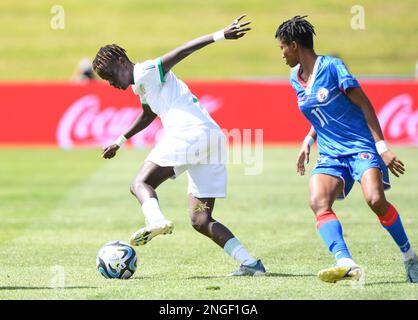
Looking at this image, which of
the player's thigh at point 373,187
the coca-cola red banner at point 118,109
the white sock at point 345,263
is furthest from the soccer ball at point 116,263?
the coca-cola red banner at point 118,109

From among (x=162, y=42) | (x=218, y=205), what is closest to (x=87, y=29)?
(x=162, y=42)

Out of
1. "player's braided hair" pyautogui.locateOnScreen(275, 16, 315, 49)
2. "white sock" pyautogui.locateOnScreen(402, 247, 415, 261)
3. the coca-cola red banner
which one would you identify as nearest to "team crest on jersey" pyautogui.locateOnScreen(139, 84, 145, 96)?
"player's braided hair" pyautogui.locateOnScreen(275, 16, 315, 49)

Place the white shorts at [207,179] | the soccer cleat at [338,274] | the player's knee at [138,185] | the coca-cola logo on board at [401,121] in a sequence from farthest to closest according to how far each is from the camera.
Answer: the coca-cola logo on board at [401,121] < the white shorts at [207,179] < the player's knee at [138,185] < the soccer cleat at [338,274]

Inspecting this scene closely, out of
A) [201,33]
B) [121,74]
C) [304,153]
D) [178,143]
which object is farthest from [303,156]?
[201,33]

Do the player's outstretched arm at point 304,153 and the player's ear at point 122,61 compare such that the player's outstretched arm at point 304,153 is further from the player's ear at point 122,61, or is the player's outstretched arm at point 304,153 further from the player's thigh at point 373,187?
the player's ear at point 122,61

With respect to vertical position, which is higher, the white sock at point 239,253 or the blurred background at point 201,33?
the white sock at point 239,253

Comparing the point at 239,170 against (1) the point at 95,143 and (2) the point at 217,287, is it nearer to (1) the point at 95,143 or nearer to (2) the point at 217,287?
(1) the point at 95,143

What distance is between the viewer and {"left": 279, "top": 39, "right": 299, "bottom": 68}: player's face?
8.28 m

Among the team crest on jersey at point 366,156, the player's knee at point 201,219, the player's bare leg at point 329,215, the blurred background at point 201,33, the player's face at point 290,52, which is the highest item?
the player's face at point 290,52

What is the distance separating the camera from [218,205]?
15961 millimetres

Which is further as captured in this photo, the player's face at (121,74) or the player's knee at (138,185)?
the player's face at (121,74)

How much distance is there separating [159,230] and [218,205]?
7.95m

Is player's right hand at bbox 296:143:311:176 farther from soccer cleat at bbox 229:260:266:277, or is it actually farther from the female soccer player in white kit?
soccer cleat at bbox 229:260:266:277

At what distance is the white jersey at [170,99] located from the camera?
8695 mm
